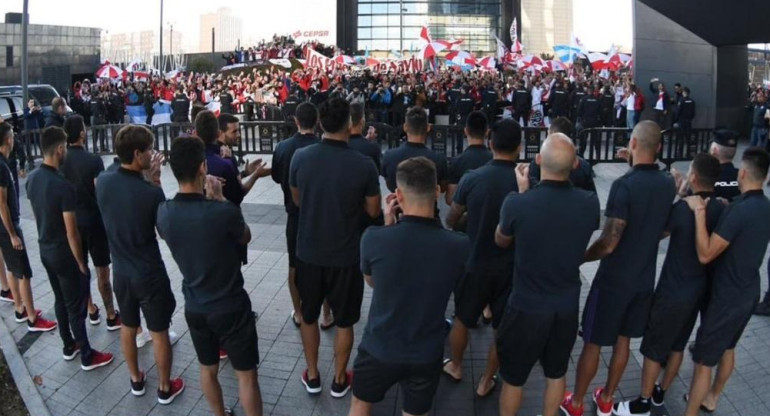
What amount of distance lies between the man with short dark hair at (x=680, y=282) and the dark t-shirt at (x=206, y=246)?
9.15 feet

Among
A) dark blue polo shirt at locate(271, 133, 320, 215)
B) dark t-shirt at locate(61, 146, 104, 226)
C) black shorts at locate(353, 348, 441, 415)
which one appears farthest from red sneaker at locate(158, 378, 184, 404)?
black shorts at locate(353, 348, 441, 415)

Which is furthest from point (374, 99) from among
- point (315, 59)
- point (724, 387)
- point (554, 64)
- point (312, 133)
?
point (724, 387)

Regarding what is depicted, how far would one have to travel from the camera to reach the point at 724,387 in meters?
5.24

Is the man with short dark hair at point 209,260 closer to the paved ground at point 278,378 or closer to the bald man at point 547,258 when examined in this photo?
the paved ground at point 278,378

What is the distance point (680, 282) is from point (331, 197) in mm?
2418

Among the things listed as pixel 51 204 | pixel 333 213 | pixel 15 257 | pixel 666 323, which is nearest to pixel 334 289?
pixel 333 213

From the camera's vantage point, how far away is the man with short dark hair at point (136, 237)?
458 centimetres

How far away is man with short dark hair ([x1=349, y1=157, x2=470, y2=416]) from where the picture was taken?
3367 millimetres

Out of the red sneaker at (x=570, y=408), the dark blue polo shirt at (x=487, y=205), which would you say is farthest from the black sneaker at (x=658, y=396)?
the dark blue polo shirt at (x=487, y=205)

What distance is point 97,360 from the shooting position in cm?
570

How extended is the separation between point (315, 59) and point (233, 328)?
946 inches

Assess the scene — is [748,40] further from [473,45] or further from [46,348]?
[473,45]

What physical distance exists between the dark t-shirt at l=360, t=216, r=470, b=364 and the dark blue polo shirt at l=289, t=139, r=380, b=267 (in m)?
1.11

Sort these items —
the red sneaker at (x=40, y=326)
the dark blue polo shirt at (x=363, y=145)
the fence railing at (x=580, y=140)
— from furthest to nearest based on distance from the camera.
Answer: the fence railing at (x=580, y=140) → the red sneaker at (x=40, y=326) → the dark blue polo shirt at (x=363, y=145)
